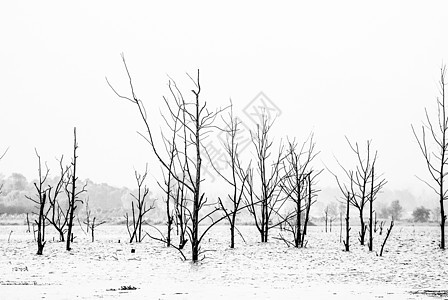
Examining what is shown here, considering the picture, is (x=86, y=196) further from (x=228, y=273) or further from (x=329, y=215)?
(x=228, y=273)

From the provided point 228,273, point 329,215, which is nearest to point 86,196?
point 329,215

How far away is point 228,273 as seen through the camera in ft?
30.5

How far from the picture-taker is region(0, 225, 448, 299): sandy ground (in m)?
6.64

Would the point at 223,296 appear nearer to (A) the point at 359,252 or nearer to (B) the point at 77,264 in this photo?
(B) the point at 77,264

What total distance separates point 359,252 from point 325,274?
4.07 metres

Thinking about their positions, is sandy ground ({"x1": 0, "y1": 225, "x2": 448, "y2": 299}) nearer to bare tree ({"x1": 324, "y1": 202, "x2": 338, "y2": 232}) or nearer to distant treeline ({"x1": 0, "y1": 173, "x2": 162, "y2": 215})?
bare tree ({"x1": 324, "y1": 202, "x2": 338, "y2": 232})

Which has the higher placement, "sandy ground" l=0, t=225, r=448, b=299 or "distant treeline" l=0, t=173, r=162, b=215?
"distant treeline" l=0, t=173, r=162, b=215

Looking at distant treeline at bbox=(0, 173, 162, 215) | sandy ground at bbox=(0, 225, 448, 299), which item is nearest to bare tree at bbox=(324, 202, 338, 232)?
sandy ground at bbox=(0, 225, 448, 299)

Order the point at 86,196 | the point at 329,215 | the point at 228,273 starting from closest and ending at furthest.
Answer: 1. the point at 228,273
2. the point at 329,215
3. the point at 86,196

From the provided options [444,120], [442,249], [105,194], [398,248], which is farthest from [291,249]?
[105,194]

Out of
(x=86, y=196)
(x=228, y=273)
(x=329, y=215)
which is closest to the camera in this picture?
(x=228, y=273)

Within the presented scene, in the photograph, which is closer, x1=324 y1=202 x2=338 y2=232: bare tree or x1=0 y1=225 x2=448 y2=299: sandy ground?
x1=0 y1=225 x2=448 y2=299: sandy ground

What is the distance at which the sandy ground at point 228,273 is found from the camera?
664 cm

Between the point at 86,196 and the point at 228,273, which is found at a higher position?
the point at 86,196
